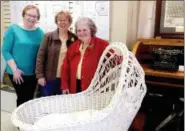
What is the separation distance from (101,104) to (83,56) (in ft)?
1.48

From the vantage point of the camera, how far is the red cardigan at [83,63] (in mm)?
2123

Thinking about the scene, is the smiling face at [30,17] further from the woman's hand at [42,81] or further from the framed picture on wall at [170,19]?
the framed picture on wall at [170,19]

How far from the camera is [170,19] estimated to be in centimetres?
265

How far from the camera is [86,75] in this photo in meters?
2.14

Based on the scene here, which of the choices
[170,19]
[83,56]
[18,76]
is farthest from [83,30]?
[170,19]

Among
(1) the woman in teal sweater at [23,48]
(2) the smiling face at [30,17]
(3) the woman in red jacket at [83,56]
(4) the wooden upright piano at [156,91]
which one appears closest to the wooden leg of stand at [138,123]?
(4) the wooden upright piano at [156,91]

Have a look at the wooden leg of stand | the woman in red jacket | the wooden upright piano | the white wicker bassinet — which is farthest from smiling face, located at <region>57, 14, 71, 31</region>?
the wooden leg of stand

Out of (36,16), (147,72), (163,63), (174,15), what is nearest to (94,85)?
(147,72)

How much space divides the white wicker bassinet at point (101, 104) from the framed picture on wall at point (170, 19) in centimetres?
93

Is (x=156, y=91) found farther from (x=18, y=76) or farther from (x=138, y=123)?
(x=18, y=76)

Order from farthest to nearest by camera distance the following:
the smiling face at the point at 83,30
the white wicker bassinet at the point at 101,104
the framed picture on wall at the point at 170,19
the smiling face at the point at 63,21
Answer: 1. the framed picture on wall at the point at 170,19
2. the smiling face at the point at 63,21
3. the smiling face at the point at 83,30
4. the white wicker bassinet at the point at 101,104

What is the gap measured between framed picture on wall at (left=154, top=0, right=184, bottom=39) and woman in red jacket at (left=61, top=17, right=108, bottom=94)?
879 millimetres

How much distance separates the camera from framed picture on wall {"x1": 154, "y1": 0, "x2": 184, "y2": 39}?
2.60 meters

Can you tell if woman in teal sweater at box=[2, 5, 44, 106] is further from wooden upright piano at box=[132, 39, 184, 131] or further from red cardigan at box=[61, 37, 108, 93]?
wooden upright piano at box=[132, 39, 184, 131]
